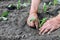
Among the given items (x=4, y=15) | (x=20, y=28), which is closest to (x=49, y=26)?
(x=20, y=28)

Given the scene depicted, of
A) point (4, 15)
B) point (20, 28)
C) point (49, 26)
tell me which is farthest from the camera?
point (4, 15)

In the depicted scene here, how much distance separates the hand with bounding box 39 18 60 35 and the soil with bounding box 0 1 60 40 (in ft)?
0.16

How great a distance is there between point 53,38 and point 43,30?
0.75 feet

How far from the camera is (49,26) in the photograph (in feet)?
7.69

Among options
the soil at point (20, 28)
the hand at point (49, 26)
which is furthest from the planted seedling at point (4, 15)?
the hand at point (49, 26)

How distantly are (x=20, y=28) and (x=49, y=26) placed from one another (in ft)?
1.17

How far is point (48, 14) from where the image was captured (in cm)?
284

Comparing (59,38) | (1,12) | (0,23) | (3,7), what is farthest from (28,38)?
(3,7)

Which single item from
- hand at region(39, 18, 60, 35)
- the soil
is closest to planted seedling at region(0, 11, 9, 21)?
the soil

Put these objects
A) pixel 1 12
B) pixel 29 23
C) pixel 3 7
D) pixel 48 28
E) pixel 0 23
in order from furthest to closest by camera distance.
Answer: pixel 3 7, pixel 1 12, pixel 0 23, pixel 29 23, pixel 48 28

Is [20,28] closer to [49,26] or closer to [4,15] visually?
[49,26]

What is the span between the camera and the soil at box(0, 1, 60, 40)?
2240 millimetres

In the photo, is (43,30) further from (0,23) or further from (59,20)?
(0,23)

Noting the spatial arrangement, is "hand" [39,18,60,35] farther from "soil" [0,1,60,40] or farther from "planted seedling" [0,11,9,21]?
"planted seedling" [0,11,9,21]
